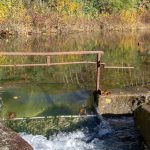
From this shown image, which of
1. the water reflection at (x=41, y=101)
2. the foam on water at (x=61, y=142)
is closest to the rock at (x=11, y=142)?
the foam on water at (x=61, y=142)

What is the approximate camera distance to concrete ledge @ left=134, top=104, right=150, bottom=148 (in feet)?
25.1

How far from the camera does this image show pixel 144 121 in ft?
25.7

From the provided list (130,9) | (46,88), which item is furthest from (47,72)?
(130,9)

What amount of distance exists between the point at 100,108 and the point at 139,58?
11527mm

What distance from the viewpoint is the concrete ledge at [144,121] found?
764cm

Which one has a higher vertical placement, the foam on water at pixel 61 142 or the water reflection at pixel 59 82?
the water reflection at pixel 59 82

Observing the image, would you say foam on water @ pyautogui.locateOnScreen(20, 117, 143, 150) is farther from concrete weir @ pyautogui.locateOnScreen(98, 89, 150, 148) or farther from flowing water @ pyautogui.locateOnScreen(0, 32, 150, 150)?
concrete weir @ pyautogui.locateOnScreen(98, 89, 150, 148)

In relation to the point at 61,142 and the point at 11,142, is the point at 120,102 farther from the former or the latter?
the point at 11,142

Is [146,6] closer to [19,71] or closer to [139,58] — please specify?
[139,58]

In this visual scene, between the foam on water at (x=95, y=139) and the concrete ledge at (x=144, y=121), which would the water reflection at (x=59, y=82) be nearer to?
the foam on water at (x=95, y=139)

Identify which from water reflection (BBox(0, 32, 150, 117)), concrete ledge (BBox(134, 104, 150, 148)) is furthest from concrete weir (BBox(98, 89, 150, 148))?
concrete ledge (BBox(134, 104, 150, 148))

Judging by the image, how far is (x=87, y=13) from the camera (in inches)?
1702

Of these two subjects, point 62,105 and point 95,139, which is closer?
point 95,139

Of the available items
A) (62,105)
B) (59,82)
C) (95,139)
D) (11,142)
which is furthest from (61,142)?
(59,82)
